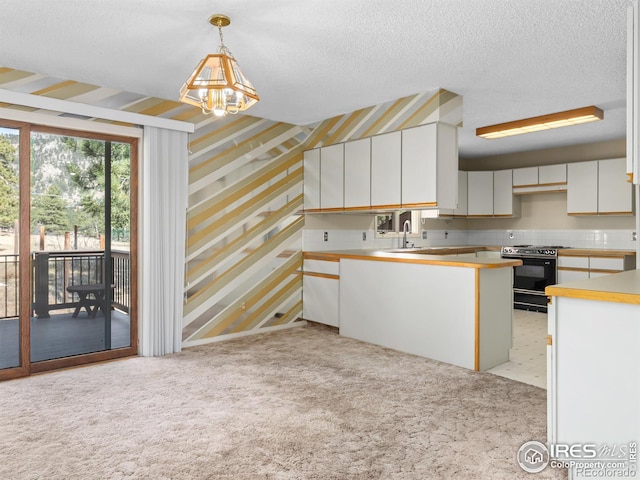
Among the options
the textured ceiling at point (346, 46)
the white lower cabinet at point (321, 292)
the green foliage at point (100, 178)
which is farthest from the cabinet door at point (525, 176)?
the green foliage at point (100, 178)

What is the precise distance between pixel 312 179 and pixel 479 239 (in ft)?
12.3

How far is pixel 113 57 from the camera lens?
129 inches

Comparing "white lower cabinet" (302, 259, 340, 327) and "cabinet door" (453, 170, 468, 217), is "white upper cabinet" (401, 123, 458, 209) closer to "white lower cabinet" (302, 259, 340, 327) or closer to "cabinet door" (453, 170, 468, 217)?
"white lower cabinet" (302, 259, 340, 327)

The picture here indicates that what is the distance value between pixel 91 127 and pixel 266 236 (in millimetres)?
2085

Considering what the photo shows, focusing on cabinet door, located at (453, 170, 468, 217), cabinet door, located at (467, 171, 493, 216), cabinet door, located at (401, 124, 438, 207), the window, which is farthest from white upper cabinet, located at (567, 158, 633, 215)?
cabinet door, located at (401, 124, 438, 207)

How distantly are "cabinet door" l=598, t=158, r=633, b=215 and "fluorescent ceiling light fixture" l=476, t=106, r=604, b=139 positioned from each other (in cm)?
141

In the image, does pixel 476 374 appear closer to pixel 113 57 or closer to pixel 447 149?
pixel 447 149

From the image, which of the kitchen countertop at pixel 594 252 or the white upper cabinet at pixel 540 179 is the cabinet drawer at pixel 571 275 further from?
the white upper cabinet at pixel 540 179

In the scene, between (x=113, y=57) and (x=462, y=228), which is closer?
(x=113, y=57)

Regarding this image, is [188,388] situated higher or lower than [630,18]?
lower

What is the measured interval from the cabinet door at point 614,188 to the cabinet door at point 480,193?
1.54 metres

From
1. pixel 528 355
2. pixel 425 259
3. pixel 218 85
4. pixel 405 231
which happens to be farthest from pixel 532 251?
pixel 218 85

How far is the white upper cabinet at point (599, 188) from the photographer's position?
5758 mm

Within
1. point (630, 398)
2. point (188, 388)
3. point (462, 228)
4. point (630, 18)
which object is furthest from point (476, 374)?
point (462, 228)
